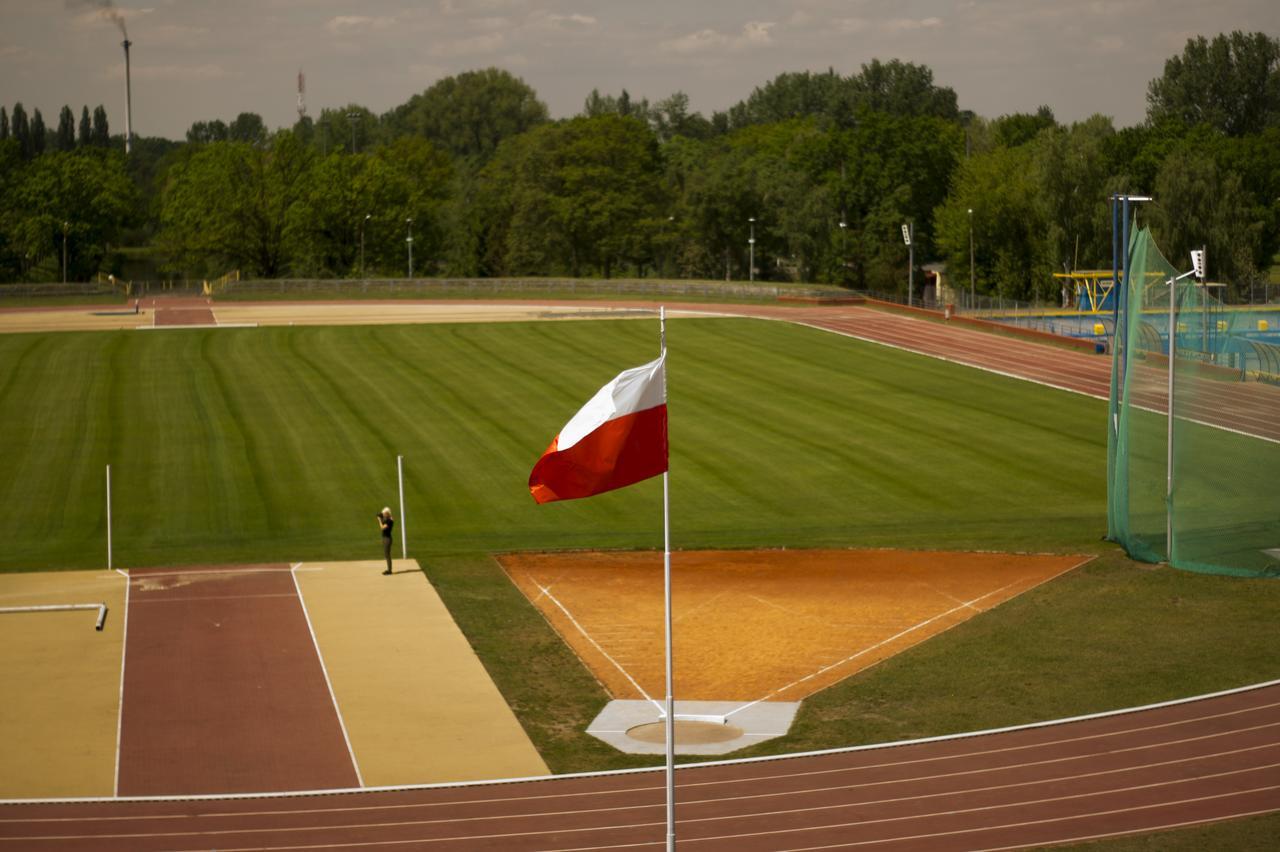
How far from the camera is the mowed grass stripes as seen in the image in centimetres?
3912

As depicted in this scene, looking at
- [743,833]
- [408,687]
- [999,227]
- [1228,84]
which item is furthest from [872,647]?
[1228,84]

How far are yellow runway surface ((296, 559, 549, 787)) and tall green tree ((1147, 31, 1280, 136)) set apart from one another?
16485 centimetres

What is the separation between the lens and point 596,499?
4347cm

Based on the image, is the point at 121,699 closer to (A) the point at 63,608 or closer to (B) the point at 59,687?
(B) the point at 59,687

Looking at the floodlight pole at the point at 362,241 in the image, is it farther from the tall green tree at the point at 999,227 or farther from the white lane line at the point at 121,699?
the white lane line at the point at 121,699

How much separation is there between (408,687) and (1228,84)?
177 metres

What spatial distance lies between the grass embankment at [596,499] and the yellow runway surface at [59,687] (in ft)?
14.5

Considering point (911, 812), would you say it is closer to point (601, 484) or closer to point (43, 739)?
point (601, 484)

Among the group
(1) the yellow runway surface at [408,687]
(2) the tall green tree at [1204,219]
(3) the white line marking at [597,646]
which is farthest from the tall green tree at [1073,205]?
(1) the yellow runway surface at [408,687]

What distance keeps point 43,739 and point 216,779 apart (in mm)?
3534

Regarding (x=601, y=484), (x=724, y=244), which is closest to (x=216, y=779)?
(x=601, y=484)

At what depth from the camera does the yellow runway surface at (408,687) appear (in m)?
21.2

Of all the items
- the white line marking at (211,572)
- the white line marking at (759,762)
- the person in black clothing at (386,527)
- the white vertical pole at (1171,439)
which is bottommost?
the white line marking at (759,762)

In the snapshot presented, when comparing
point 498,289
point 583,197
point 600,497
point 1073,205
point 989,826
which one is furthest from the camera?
point 583,197
